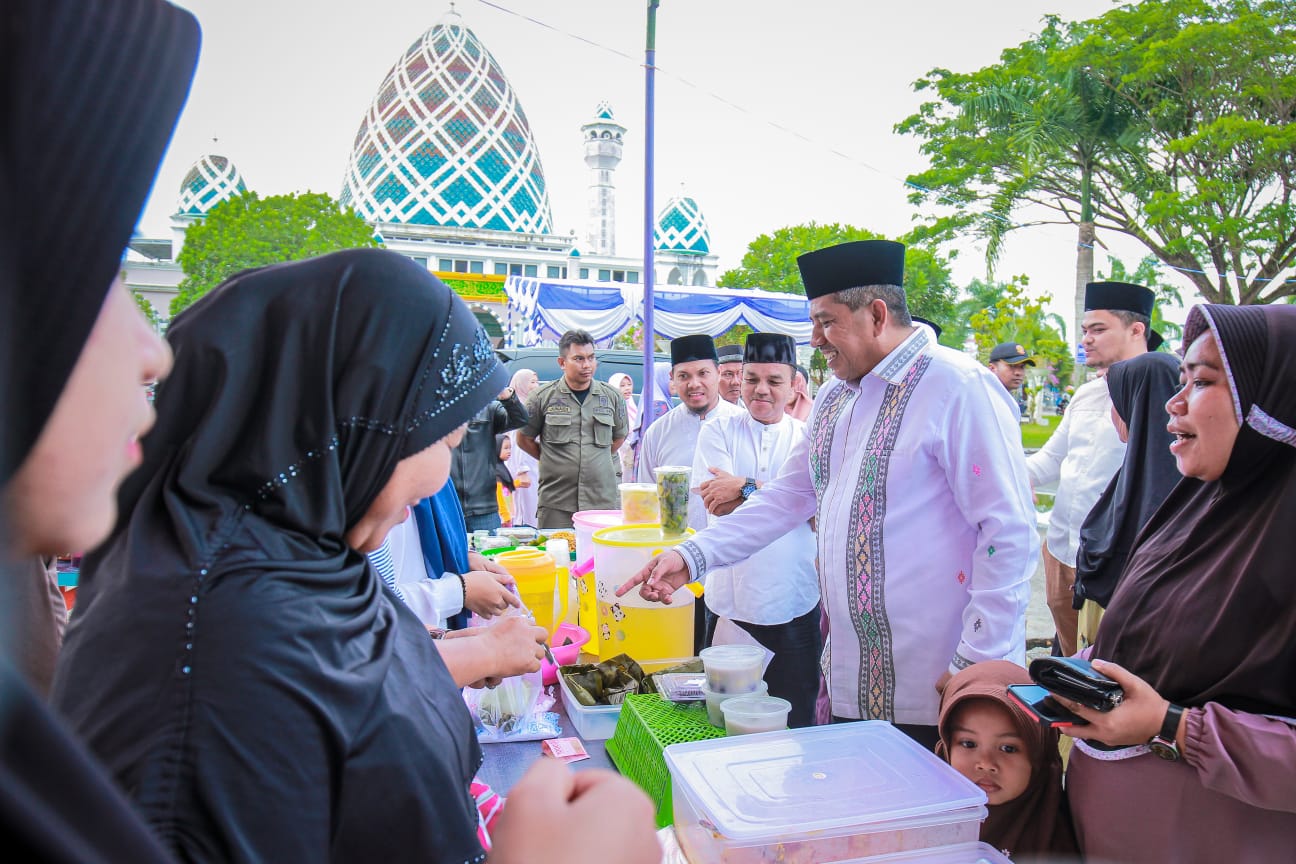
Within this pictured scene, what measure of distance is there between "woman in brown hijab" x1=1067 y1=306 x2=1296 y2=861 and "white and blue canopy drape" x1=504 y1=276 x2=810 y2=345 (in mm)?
10607

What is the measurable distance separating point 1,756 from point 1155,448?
4017mm

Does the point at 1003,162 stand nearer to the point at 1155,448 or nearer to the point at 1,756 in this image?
the point at 1155,448

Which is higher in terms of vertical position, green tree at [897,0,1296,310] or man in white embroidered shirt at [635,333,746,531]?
green tree at [897,0,1296,310]

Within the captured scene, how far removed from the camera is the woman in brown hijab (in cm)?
131

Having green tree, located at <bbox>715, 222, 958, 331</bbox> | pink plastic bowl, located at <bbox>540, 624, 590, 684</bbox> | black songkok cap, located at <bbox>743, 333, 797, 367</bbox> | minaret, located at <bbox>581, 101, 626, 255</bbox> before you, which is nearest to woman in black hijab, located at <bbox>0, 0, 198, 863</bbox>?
pink plastic bowl, located at <bbox>540, 624, 590, 684</bbox>

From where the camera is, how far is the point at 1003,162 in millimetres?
15070

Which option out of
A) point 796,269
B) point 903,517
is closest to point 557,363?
point 903,517

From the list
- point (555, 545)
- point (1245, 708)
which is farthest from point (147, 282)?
point (1245, 708)

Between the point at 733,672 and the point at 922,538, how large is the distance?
720mm

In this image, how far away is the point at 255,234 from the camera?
2402 cm

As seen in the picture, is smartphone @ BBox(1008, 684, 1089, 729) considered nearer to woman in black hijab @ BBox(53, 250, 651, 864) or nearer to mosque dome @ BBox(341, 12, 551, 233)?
woman in black hijab @ BBox(53, 250, 651, 864)

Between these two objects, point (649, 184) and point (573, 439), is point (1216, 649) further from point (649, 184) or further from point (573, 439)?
point (649, 184)

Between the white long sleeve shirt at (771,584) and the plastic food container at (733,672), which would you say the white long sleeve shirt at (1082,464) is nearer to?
the white long sleeve shirt at (771,584)

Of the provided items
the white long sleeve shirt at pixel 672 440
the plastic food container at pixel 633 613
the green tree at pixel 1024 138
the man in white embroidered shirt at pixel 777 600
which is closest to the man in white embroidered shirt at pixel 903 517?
the plastic food container at pixel 633 613
